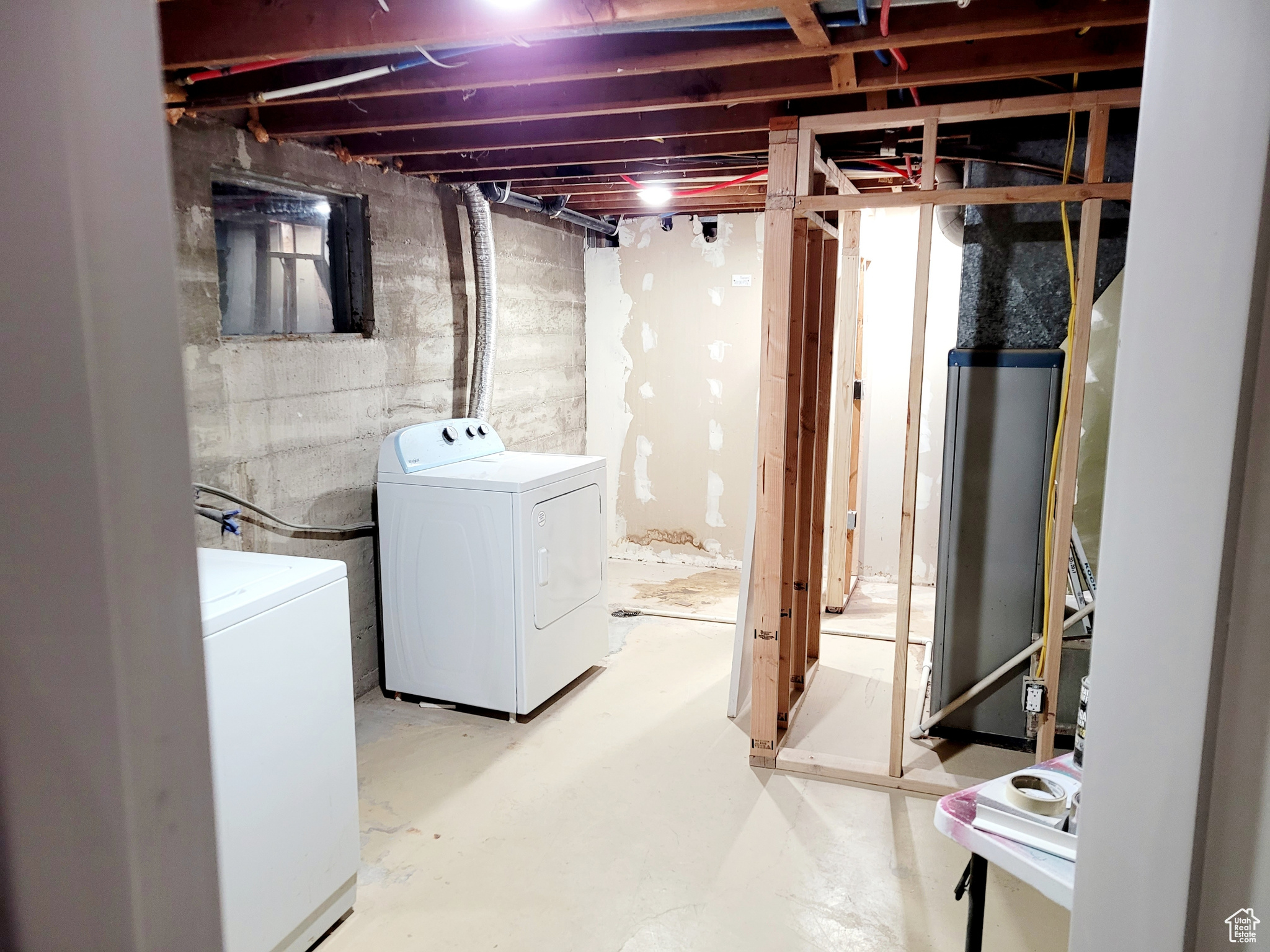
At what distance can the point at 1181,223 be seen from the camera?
1.82 ft

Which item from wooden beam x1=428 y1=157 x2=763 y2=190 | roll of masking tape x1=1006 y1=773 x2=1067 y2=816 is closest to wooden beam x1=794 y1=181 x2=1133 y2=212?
wooden beam x1=428 y1=157 x2=763 y2=190

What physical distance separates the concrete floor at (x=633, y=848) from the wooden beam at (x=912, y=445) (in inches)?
12.5

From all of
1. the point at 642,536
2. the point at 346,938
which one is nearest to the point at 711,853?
the point at 346,938

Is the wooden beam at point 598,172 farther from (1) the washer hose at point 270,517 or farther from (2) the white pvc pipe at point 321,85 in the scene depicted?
(1) the washer hose at point 270,517

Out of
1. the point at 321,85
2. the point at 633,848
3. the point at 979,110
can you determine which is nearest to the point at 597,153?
the point at 321,85

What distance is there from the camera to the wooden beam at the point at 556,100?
2.50m

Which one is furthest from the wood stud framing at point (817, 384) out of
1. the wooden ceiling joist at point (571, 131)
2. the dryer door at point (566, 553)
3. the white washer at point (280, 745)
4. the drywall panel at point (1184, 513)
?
the drywall panel at point (1184, 513)

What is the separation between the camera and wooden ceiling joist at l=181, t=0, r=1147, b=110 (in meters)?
1.95

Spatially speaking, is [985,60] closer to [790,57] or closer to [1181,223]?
[790,57]

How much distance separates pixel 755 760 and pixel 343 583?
5.39ft

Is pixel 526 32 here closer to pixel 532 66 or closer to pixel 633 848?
pixel 532 66

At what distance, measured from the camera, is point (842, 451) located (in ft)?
15.2

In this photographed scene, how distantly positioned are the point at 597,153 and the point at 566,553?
1639mm

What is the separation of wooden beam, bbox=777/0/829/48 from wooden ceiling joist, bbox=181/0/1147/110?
0.18 feet
